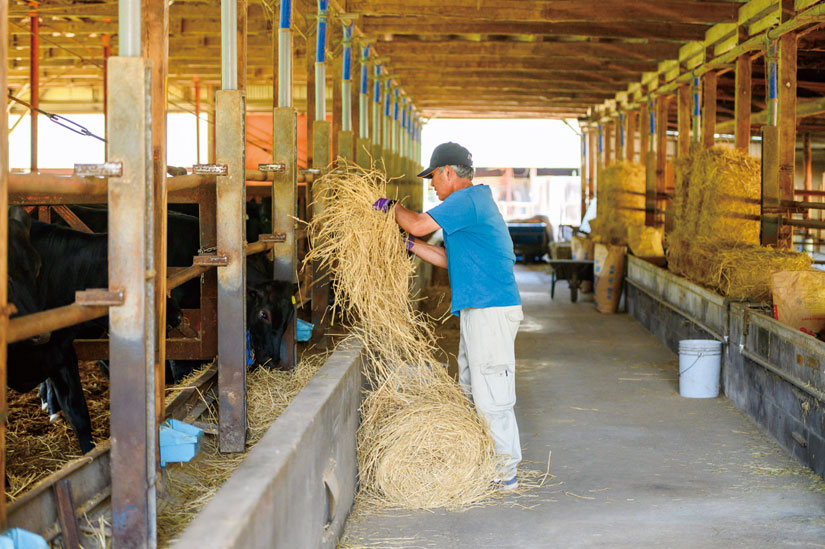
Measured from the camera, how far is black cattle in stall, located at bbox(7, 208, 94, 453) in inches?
174

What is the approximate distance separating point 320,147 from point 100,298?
18.4 ft

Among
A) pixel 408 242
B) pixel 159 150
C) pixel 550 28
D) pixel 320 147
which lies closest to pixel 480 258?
pixel 408 242

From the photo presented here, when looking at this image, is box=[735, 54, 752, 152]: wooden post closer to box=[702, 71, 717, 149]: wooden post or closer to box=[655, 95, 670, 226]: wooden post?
box=[702, 71, 717, 149]: wooden post

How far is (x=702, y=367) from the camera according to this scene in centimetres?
757

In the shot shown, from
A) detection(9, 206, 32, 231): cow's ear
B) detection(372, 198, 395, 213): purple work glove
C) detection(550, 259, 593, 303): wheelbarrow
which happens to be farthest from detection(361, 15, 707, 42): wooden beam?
A: detection(9, 206, 32, 231): cow's ear

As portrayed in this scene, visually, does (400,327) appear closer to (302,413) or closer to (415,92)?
(302,413)

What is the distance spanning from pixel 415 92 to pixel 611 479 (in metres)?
16.1

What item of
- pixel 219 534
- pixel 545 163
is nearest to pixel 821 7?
pixel 219 534

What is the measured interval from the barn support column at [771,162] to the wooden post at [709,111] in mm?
1881

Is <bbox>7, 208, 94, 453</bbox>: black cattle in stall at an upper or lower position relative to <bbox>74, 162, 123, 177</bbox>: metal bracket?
lower

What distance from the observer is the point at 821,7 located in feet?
26.7

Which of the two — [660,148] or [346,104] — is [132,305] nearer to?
[346,104]

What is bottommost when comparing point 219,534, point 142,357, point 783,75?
point 219,534

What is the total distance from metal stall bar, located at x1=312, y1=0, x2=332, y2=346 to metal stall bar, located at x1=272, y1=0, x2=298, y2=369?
2.52 ft
